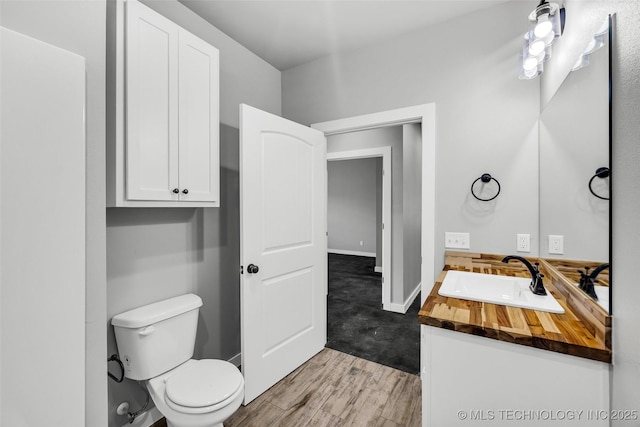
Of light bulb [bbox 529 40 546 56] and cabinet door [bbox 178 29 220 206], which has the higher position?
light bulb [bbox 529 40 546 56]

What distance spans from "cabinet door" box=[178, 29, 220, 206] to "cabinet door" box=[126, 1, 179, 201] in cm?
4

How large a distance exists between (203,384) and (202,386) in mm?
16

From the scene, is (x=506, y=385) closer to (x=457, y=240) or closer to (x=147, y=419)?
(x=457, y=240)

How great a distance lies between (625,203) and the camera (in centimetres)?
78

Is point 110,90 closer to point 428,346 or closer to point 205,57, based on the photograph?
point 205,57

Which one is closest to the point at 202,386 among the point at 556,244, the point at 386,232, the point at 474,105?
the point at 556,244

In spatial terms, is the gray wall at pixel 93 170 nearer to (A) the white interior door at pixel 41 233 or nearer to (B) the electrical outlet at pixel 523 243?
(A) the white interior door at pixel 41 233

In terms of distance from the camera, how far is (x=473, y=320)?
1048 mm

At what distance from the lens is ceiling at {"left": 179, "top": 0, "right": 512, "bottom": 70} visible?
1.80m

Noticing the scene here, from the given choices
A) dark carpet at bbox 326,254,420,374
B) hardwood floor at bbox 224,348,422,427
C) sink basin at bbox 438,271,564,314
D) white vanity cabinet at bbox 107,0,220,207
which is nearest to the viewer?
sink basin at bbox 438,271,564,314

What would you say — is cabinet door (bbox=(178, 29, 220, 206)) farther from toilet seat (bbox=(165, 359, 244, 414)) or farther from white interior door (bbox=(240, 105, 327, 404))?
toilet seat (bbox=(165, 359, 244, 414))

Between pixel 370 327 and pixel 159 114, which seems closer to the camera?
pixel 159 114

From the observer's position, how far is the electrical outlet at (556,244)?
4.51 ft

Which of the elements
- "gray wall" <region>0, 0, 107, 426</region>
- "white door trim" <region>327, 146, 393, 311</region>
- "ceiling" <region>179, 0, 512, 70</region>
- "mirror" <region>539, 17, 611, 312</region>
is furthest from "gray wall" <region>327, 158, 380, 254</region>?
"gray wall" <region>0, 0, 107, 426</region>
